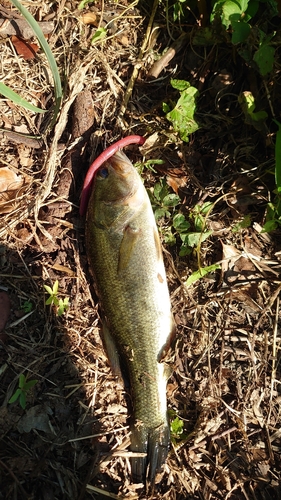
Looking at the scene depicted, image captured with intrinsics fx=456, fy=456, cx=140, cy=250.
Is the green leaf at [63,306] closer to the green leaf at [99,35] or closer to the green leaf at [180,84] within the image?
the green leaf at [180,84]

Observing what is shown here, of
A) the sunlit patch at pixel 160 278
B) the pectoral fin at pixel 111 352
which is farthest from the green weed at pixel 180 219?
the pectoral fin at pixel 111 352

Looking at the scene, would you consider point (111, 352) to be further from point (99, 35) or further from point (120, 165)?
point (99, 35)

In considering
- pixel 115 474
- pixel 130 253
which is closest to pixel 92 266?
pixel 130 253

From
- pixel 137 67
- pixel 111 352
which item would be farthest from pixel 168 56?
pixel 111 352

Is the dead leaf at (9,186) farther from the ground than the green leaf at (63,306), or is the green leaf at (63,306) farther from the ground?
the dead leaf at (9,186)

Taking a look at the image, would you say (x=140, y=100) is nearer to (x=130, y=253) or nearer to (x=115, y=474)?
(x=130, y=253)
